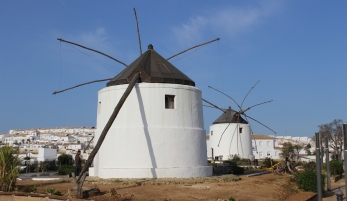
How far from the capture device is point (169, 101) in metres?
17.0

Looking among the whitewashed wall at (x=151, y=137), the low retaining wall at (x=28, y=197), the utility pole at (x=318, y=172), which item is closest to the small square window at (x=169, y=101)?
the whitewashed wall at (x=151, y=137)

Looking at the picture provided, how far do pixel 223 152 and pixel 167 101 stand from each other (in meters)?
27.1

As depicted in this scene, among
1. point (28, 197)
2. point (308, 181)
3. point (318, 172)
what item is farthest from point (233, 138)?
point (28, 197)

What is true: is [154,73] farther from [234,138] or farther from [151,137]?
[234,138]

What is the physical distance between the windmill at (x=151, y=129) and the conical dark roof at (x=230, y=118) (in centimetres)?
2511

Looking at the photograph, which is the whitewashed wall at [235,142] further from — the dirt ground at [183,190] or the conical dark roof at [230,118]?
the dirt ground at [183,190]

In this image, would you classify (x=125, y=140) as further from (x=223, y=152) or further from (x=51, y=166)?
(x=223, y=152)

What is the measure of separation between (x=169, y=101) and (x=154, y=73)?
4.98 feet

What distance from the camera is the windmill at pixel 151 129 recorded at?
16.0 meters

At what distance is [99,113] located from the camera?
18.4m

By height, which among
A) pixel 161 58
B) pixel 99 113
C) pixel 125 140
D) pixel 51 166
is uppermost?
pixel 161 58

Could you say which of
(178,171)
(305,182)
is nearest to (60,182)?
(178,171)

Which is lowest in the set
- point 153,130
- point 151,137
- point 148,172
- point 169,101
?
point 148,172

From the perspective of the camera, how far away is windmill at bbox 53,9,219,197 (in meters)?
16.0
